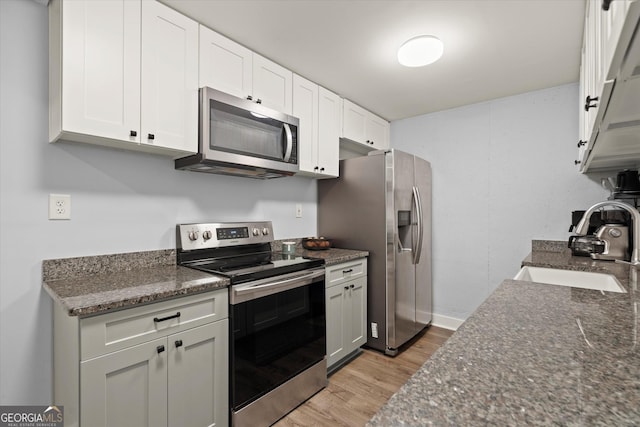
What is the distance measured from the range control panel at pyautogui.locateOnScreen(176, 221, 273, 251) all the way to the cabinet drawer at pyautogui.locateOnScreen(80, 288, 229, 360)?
23.0 inches

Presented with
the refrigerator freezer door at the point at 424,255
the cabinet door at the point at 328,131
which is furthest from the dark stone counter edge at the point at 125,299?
the refrigerator freezer door at the point at 424,255

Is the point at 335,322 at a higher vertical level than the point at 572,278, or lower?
lower

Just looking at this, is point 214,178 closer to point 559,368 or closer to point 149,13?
point 149,13

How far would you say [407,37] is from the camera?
199 cm

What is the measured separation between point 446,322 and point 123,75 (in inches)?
139

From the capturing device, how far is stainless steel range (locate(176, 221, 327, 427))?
160 cm

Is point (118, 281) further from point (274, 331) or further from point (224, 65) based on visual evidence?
point (224, 65)

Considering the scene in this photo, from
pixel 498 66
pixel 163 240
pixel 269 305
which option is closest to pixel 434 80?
pixel 498 66

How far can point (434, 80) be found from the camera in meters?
2.60

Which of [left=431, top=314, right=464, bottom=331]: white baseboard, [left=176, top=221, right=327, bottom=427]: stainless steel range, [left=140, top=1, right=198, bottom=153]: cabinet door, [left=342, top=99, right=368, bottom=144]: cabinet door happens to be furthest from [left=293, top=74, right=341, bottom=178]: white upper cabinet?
[left=431, top=314, right=464, bottom=331]: white baseboard

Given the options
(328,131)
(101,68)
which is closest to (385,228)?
(328,131)

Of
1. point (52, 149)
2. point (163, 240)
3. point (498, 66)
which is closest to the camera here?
point (52, 149)

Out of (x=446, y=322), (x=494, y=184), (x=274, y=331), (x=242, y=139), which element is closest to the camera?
(x=274, y=331)

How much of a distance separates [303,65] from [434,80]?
1133mm
